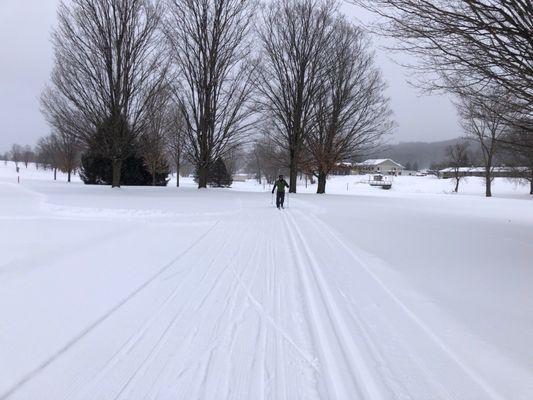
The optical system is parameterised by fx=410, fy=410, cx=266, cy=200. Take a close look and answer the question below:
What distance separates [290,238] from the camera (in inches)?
415

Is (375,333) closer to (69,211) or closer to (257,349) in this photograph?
(257,349)

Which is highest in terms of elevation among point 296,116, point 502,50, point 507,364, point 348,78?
point 348,78

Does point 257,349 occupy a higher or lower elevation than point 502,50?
lower

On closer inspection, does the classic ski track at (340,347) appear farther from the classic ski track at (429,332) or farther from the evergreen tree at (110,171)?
the evergreen tree at (110,171)

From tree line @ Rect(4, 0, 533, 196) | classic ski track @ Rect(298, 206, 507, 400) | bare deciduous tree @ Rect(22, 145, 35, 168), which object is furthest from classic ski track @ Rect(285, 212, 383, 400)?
bare deciduous tree @ Rect(22, 145, 35, 168)

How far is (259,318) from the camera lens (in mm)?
4742

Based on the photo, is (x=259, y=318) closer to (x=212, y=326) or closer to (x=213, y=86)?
(x=212, y=326)

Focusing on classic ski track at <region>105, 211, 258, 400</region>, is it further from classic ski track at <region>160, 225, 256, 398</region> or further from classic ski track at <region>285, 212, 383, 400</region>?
classic ski track at <region>285, 212, 383, 400</region>

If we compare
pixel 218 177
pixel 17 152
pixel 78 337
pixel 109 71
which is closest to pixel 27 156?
pixel 17 152

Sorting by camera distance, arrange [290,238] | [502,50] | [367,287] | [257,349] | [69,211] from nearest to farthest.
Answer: [257,349] → [367,287] → [502,50] → [290,238] → [69,211]

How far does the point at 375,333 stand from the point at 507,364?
1225 millimetres

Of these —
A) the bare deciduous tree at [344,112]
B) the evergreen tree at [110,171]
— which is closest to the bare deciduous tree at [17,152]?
the evergreen tree at [110,171]

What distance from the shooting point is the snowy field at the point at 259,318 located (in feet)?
11.0

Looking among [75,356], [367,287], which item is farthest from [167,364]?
[367,287]
